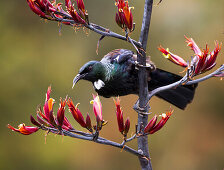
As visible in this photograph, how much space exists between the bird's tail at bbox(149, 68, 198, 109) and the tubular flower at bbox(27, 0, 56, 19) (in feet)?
4.31

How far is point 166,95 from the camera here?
117 inches

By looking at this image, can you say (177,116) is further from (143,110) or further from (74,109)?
(74,109)

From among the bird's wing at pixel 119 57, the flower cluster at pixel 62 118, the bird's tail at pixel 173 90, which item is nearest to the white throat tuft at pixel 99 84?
the bird's wing at pixel 119 57

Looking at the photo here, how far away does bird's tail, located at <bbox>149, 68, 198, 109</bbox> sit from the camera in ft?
9.19

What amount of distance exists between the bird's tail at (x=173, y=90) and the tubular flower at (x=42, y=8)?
131 cm

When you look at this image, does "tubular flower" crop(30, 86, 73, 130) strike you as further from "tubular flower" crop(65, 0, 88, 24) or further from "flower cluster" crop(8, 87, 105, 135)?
"tubular flower" crop(65, 0, 88, 24)

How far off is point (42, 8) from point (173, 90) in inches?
54.6

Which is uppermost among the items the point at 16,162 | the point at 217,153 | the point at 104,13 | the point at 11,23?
the point at 104,13

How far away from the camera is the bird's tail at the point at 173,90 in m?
2.80

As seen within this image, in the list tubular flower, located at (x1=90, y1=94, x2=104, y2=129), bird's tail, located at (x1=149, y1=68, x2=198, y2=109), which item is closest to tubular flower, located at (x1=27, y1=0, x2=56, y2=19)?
tubular flower, located at (x1=90, y1=94, x2=104, y2=129)

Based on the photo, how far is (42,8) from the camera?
180 centimetres

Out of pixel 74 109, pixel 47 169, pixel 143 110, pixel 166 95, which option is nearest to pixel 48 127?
pixel 74 109

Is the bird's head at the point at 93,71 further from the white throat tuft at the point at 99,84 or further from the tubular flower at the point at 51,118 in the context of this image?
the tubular flower at the point at 51,118

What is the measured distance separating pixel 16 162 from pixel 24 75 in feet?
3.67
